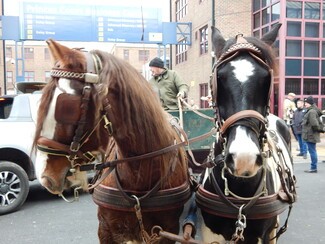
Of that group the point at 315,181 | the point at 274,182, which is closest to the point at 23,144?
the point at 274,182

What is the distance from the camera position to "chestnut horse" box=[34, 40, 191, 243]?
1964mm

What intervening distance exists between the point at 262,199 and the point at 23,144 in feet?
15.3

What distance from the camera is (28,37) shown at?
1588 centimetres

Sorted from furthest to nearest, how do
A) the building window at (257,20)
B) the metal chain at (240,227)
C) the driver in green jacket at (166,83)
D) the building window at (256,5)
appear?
the building window at (257,20), the building window at (256,5), the driver in green jacket at (166,83), the metal chain at (240,227)

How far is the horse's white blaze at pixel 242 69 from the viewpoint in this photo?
202 centimetres

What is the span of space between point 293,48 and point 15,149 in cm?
1313

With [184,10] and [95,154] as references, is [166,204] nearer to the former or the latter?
[95,154]

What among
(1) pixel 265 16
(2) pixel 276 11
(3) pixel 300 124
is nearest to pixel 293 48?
(2) pixel 276 11

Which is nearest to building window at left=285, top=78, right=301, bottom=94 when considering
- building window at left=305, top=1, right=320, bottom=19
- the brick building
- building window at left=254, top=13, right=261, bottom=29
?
the brick building

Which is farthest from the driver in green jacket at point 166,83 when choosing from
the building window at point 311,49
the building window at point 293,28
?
the building window at point 311,49

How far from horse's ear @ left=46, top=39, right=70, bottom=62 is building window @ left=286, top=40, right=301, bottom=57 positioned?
48.6 feet

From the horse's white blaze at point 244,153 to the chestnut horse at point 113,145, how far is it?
728 millimetres

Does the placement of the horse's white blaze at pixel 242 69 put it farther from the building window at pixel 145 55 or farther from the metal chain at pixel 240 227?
the building window at pixel 145 55

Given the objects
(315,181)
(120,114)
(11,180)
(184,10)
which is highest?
(184,10)
